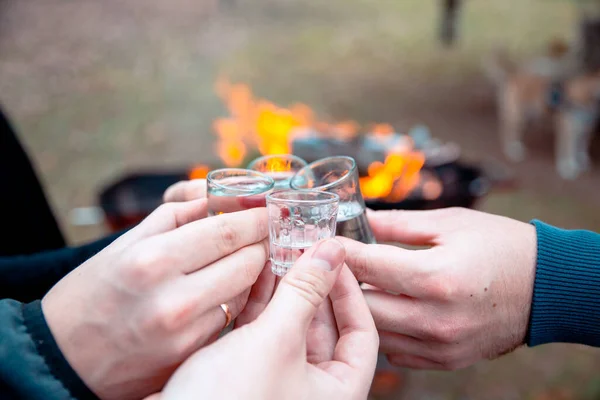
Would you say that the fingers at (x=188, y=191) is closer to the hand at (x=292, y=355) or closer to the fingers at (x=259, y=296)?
the fingers at (x=259, y=296)

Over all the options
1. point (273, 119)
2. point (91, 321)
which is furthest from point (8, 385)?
point (273, 119)

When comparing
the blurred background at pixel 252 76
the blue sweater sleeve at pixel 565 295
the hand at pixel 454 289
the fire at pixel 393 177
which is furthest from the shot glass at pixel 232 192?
the blurred background at pixel 252 76

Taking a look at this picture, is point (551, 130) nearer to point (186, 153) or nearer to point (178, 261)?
point (186, 153)

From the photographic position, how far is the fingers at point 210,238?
1.17 m

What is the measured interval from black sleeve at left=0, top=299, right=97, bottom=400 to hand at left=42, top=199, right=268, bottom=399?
0.06 ft

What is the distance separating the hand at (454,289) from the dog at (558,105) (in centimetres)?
611

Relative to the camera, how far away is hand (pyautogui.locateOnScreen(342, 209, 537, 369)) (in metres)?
1.59

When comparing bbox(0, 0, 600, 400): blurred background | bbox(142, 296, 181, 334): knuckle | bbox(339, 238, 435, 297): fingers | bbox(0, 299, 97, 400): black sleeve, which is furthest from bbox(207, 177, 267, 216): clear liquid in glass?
bbox(0, 0, 600, 400): blurred background

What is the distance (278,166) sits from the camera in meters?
1.84

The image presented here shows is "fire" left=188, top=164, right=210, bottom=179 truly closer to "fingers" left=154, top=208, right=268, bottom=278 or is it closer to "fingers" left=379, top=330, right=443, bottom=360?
"fingers" left=379, top=330, right=443, bottom=360

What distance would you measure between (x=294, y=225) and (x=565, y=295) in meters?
0.93

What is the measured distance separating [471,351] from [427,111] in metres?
8.34

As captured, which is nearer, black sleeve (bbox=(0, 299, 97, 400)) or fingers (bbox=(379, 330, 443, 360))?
black sleeve (bbox=(0, 299, 97, 400))

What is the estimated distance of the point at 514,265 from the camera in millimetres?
1680
